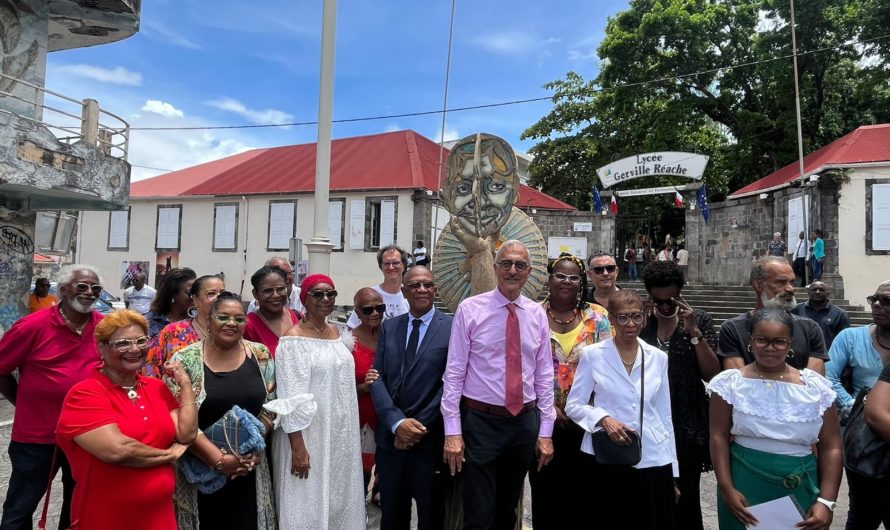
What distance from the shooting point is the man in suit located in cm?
307

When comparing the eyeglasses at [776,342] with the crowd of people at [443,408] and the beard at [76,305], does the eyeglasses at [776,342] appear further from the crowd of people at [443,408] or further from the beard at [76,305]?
the beard at [76,305]

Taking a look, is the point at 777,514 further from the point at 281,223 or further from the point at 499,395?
the point at 281,223

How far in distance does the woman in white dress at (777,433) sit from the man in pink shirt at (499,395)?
876 millimetres

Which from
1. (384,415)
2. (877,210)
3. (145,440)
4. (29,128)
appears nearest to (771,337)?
(384,415)

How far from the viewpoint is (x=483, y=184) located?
470cm

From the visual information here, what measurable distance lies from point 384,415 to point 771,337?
1.90 m

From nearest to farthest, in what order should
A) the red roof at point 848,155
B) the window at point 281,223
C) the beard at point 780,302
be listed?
1. the beard at point 780,302
2. the red roof at point 848,155
3. the window at point 281,223

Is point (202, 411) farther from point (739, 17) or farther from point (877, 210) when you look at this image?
point (739, 17)

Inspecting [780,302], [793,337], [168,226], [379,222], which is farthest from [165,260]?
[793,337]

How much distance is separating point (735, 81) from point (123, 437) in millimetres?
24146

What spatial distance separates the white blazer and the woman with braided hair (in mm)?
261

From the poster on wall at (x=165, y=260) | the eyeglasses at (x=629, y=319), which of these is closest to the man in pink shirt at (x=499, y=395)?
the eyeglasses at (x=629, y=319)

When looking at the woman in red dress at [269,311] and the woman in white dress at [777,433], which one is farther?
the woman in red dress at [269,311]

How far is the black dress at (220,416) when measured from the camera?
282 cm
